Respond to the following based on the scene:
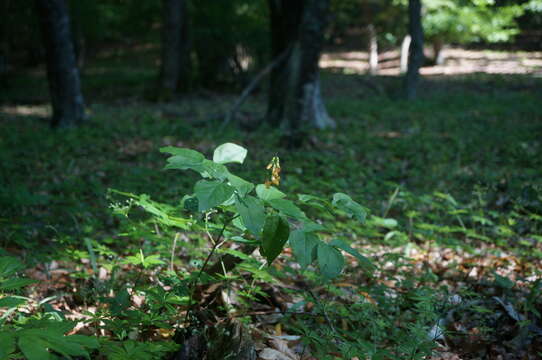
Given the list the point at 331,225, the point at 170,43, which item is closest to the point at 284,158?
the point at 331,225

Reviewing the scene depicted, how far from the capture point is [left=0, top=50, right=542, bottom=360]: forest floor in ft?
6.05

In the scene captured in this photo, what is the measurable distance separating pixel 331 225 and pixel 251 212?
2157mm

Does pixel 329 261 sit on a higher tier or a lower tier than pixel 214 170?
lower

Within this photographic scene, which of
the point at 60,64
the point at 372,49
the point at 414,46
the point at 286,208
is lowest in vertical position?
the point at 286,208

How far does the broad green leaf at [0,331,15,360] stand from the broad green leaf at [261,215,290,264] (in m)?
0.68

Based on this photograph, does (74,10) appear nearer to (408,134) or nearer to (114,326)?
(408,134)

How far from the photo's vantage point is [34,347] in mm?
1024

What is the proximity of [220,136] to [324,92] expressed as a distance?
388 inches

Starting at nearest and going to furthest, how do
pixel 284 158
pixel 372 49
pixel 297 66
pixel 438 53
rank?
pixel 284 158 → pixel 297 66 → pixel 372 49 → pixel 438 53

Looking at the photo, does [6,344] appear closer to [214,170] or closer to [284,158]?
[214,170]


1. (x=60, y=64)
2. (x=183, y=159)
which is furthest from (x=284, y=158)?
(x=183, y=159)

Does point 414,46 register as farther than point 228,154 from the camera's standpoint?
Yes

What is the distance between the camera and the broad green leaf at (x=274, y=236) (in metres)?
1.18

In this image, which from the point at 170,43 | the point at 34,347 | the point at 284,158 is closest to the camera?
the point at 34,347
